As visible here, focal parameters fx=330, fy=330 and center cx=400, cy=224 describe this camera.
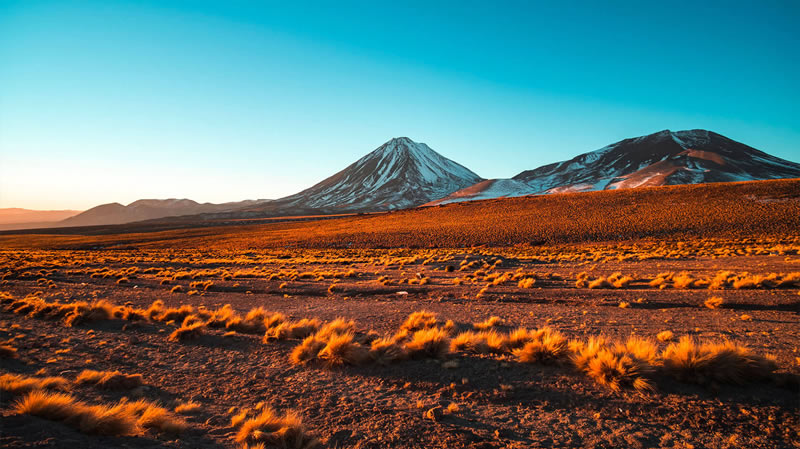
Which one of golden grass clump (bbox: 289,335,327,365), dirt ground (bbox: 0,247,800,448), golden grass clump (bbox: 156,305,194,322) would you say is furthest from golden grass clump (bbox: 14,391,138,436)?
golden grass clump (bbox: 156,305,194,322)

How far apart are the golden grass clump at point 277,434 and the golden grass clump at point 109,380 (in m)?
2.91

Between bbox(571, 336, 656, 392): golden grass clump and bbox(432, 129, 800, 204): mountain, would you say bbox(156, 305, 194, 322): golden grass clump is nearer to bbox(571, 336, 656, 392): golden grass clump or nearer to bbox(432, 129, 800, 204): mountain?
bbox(571, 336, 656, 392): golden grass clump

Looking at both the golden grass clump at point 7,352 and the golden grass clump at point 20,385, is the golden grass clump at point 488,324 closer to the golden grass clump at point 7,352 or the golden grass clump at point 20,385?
the golden grass clump at point 20,385

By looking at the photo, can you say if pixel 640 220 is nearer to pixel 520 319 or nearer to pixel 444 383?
pixel 520 319

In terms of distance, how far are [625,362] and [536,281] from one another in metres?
11.3

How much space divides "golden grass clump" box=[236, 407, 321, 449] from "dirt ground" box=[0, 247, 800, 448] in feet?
0.82

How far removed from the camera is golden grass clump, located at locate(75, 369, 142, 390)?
5520 mm

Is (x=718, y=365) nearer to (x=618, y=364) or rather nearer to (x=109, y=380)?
(x=618, y=364)

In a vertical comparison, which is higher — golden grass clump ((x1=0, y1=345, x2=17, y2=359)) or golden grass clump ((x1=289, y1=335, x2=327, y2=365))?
golden grass clump ((x1=0, y1=345, x2=17, y2=359))

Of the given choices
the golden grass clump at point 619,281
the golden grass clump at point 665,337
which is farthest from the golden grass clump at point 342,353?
the golden grass clump at point 619,281

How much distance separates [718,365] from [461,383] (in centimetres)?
351

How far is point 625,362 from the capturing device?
478 centimetres

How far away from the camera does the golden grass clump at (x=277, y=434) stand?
3.71m

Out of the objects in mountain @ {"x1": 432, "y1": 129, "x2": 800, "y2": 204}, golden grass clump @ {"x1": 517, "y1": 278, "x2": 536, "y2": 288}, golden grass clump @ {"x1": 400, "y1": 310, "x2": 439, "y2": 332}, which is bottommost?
golden grass clump @ {"x1": 517, "y1": 278, "x2": 536, "y2": 288}
